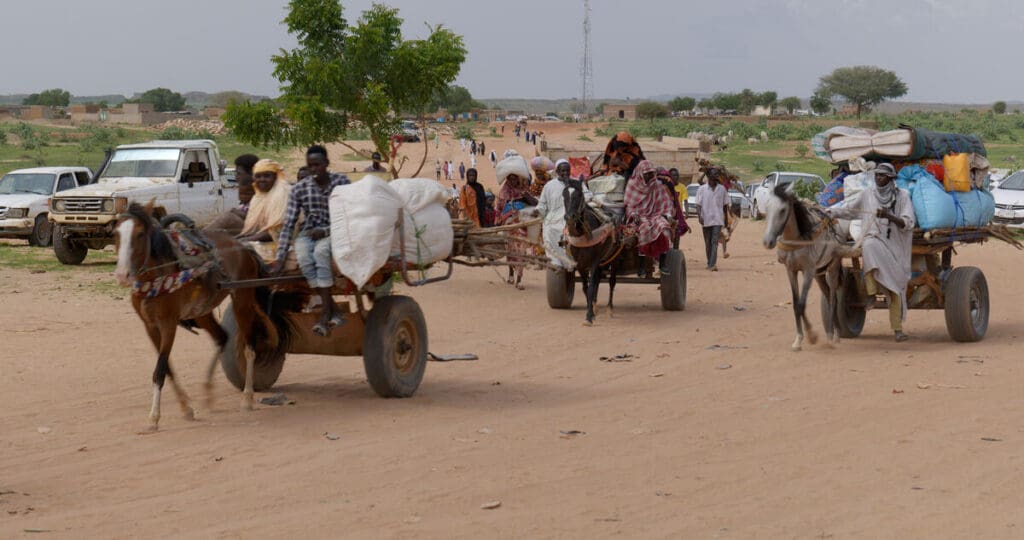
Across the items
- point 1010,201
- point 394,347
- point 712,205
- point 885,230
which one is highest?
point 885,230

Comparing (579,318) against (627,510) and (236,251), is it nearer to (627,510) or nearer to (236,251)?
(236,251)

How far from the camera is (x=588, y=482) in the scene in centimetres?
786

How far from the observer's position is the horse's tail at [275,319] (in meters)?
10.4

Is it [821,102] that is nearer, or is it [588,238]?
[588,238]

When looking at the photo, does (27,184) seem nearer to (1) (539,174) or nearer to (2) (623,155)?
(1) (539,174)

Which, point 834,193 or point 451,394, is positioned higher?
point 834,193

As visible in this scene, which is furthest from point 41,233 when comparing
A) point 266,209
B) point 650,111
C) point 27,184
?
point 650,111

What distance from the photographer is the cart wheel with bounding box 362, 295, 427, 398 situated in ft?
33.8

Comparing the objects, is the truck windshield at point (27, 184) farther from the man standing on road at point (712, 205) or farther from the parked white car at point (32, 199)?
the man standing on road at point (712, 205)

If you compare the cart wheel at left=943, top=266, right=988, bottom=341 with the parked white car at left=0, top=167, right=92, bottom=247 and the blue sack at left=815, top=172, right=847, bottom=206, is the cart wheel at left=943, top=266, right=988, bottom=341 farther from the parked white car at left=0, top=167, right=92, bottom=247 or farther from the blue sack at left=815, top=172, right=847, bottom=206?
the parked white car at left=0, top=167, right=92, bottom=247

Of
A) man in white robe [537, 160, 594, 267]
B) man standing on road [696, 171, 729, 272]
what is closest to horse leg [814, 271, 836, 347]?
man in white robe [537, 160, 594, 267]

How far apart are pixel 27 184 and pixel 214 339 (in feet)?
64.8

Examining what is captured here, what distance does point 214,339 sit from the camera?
10484mm

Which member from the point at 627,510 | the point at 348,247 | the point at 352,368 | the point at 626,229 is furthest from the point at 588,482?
the point at 626,229
